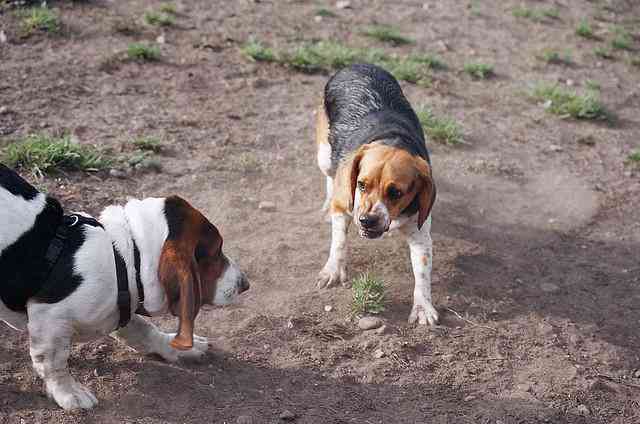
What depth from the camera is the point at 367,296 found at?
4992 millimetres

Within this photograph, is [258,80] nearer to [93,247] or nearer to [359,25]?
[359,25]

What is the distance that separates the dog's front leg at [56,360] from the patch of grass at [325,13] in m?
7.18

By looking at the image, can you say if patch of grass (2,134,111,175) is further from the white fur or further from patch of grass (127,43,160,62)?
the white fur

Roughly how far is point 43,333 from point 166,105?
4170 mm

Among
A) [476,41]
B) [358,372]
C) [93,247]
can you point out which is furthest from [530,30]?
[93,247]

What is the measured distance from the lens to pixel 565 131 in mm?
8133

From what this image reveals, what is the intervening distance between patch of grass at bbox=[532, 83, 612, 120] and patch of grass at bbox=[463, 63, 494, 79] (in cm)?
66

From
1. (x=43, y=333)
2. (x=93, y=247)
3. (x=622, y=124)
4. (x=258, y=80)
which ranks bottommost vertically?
(x=622, y=124)

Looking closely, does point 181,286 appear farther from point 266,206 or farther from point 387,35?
point 387,35

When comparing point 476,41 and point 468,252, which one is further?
point 476,41

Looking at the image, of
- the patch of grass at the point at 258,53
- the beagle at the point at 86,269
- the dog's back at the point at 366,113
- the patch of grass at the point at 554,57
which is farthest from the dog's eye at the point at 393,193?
the patch of grass at the point at 554,57

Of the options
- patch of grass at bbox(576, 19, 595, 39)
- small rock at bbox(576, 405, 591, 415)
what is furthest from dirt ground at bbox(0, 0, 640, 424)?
patch of grass at bbox(576, 19, 595, 39)

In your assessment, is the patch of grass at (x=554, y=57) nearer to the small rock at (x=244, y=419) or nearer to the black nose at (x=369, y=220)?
the black nose at (x=369, y=220)

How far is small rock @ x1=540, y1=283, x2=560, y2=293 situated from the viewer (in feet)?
17.9
